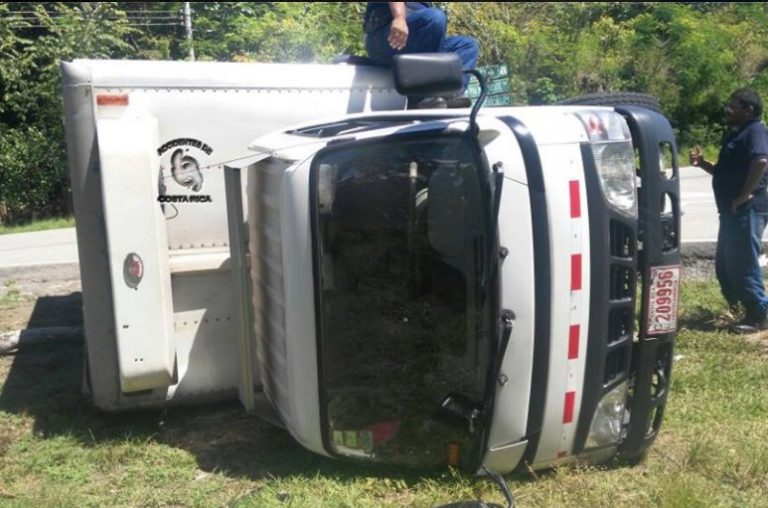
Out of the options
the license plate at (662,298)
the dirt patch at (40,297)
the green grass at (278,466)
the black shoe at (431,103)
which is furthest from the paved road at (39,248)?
the license plate at (662,298)

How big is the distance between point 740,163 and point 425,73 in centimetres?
358

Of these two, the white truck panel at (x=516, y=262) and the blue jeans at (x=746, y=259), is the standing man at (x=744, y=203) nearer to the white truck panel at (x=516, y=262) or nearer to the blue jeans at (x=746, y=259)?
the blue jeans at (x=746, y=259)

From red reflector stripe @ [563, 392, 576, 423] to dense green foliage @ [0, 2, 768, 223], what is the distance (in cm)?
1410

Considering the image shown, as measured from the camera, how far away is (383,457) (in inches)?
140

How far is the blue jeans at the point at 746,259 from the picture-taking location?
19.9 ft

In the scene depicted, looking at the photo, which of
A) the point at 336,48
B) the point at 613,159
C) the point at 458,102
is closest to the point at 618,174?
the point at 613,159

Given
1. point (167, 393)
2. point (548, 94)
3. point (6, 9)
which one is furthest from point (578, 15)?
point (167, 393)

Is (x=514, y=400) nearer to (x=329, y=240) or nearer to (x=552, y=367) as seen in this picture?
(x=552, y=367)

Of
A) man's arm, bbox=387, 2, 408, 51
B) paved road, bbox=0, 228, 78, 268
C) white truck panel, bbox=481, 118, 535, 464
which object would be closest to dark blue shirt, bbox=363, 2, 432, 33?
man's arm, bbox=387, 2, 408, 51

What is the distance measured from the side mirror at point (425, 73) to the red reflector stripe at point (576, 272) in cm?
90

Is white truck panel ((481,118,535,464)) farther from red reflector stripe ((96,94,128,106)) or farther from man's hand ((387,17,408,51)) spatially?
red reflector stripe ((96,94,128,106))

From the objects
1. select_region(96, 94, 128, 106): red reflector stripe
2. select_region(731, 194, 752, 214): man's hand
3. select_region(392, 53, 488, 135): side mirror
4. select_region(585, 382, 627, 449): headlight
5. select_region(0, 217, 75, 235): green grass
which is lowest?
select_region(0, 217, 75, 235): green grass

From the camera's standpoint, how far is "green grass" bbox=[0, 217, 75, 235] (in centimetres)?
1456

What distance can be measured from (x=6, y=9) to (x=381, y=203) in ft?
52.0
